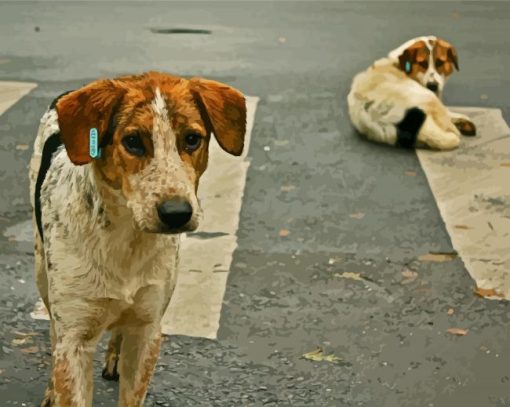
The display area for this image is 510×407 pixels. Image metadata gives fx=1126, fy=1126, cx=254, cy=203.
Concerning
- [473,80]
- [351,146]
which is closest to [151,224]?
[351,146]

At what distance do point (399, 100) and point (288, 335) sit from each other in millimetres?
4238

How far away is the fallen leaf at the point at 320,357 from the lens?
620 cm

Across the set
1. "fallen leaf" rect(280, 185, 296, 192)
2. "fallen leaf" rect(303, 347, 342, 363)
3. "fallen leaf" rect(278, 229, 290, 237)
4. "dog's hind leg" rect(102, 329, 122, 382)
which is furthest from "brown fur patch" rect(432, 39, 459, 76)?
"dog's hind leg" rect(102, 329, 122, 382)

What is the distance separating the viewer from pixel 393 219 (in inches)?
329

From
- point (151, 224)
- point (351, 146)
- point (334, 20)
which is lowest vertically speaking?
point (334, 20)

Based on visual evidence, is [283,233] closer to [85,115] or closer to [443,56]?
[443,56]

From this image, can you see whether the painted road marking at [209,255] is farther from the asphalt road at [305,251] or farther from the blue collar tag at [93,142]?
the blue collar tag at [93,142]

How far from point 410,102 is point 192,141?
6.17 metres

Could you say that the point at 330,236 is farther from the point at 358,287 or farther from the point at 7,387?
the point at 7,387

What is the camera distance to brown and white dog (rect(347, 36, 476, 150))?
1005 centimetres

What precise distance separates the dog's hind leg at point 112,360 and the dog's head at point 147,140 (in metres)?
1.62

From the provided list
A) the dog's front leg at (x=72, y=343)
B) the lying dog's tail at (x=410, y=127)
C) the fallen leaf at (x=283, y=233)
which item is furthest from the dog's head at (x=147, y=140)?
the lying dog's tail at (x=410, y=127)

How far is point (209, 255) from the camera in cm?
748

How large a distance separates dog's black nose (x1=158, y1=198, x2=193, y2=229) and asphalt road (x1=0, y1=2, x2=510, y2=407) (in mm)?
1840
